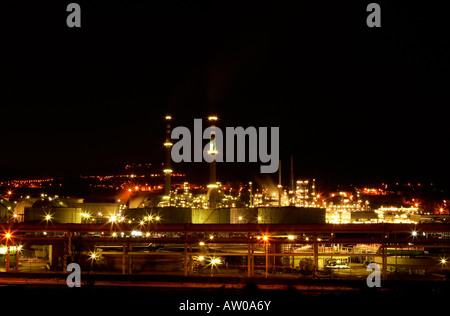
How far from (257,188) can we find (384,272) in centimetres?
11770

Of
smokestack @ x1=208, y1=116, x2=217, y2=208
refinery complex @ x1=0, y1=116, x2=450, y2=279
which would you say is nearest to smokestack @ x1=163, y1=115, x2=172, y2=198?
refinery complex @ x1=0, y1=116, x2=450, y2=279

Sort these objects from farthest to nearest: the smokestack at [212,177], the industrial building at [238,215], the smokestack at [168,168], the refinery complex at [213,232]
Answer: the smokestack at [168,168] → the smokestack at [212,177] → the industrial building at [238,215] → the refinery complex at [213,232]

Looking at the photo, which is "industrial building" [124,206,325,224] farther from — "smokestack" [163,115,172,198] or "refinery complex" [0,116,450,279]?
"smokestack" [163,115,172,198]

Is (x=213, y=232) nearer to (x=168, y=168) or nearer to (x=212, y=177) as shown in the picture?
(x=212, y=177)

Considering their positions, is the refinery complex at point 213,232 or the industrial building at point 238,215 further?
the industrial building at point 238,215

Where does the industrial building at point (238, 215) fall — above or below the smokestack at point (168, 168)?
below
